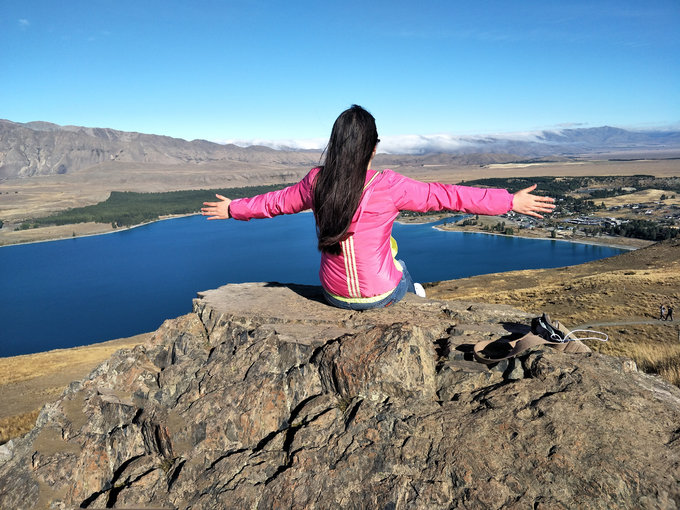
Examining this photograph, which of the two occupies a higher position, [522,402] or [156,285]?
[522,402]

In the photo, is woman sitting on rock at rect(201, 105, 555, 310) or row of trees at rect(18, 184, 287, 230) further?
row of trees at rect(18, 184, 287, 230)

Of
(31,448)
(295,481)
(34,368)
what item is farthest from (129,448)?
(34,368)

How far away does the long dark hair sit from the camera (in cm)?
333

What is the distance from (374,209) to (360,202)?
0.15 meters

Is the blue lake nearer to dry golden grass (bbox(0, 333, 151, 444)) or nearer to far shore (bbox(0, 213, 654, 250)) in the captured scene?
far shore (bbox(0, 213, 654, 250))

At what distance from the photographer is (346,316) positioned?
4.55 m

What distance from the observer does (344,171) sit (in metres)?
3.40

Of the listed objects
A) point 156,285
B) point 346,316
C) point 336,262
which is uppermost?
point 336,262

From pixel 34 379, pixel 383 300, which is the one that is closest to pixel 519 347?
pixel 383 300

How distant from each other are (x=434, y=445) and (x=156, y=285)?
63623 millimetres

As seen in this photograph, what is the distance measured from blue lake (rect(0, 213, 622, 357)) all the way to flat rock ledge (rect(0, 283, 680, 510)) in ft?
145

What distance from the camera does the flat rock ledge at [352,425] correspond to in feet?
9.21

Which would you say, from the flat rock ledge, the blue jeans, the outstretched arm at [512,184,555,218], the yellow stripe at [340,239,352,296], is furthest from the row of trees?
the outstretched arm at [512,184,555,218]

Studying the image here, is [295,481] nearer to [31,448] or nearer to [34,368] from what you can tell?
[31,448]
